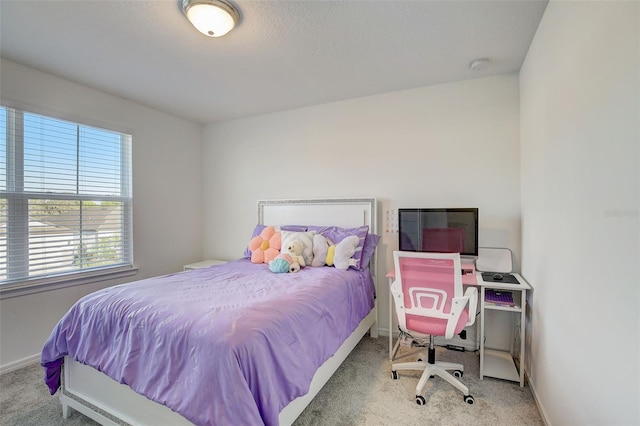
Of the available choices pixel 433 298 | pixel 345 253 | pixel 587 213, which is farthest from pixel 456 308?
pixel 345 253

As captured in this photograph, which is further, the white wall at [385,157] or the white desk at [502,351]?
the white wall at [385,157]

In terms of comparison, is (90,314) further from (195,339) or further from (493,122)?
(493,122)

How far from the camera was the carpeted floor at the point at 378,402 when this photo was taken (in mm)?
1712

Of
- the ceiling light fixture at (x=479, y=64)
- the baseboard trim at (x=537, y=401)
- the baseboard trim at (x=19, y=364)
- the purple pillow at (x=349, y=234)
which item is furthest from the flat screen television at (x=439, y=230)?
the baseboard trim at (x=19, y=364)

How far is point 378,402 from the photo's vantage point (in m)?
1.88

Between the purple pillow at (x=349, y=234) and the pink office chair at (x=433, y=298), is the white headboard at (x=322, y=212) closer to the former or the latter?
the purple pillow at (x=349, y=234)

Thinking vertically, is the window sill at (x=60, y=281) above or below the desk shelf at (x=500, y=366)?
above

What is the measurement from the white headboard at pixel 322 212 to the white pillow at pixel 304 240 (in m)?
0.36

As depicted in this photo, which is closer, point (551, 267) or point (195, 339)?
point (195, 339)

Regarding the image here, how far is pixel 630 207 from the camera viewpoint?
2.99 ft

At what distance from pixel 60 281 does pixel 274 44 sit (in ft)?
9.46

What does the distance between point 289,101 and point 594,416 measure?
332cm

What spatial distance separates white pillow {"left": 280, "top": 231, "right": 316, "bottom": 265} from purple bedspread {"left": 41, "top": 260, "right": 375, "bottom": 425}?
1.98ft

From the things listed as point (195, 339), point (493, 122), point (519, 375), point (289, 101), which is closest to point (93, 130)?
point (289, 101)
